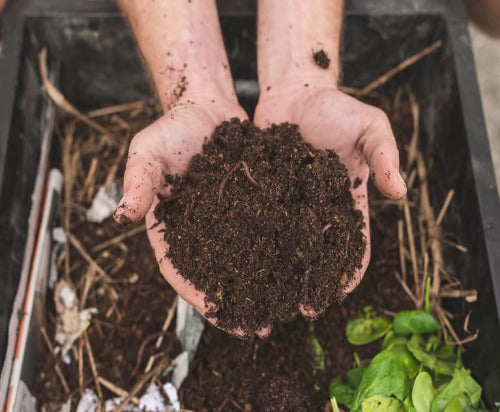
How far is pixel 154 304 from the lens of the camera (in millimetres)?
1762

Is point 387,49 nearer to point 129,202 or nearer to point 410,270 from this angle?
point 410,270

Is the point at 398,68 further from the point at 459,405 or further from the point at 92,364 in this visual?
the point at 92,364

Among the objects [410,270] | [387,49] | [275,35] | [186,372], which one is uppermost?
[275,35]

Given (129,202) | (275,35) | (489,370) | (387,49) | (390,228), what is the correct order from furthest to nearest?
(387,49), (390,228), (275,35), (489,370), (129,202)

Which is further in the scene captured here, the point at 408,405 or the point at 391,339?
the point at 391,339

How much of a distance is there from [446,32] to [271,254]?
109 centimetres

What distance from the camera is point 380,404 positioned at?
133 centimetres

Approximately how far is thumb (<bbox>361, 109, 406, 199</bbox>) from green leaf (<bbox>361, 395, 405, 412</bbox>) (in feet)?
1.58

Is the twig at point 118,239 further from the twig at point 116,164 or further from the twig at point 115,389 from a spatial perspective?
the twig at point 115,389

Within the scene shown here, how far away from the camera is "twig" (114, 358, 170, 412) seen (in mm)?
1562

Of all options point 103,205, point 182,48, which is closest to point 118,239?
point 103,205

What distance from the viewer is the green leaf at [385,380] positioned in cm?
135

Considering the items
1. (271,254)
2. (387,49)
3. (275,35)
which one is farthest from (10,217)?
(387,49)

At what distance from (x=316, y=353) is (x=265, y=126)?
0.66 meters
